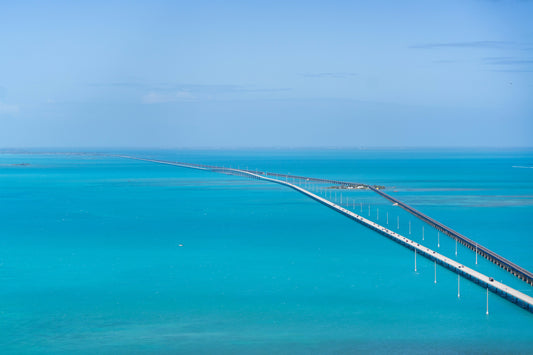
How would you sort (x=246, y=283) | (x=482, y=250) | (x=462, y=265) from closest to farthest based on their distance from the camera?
(x=246, y=283), (x=462, y=265), (x=482, y=250)

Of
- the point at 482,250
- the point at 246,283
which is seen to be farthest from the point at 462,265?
the point at 246,283

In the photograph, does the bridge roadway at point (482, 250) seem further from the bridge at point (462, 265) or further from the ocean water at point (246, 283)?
the ocean water at point (246, 283)

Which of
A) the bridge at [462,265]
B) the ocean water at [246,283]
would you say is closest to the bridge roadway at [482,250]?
the bridge at [462,265]

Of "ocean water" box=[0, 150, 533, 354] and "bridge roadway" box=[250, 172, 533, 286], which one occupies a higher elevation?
"bridge roadway" box=[250, 172, 533, 286]

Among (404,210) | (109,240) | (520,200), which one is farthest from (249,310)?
(520,200)

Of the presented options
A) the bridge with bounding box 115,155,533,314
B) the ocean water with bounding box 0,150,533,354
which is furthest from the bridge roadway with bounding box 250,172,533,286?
the ocean water with bounding box 0,150,533,354

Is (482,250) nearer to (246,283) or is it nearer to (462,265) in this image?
(462,265)

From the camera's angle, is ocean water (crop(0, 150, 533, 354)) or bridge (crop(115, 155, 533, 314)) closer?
ocean water (crop(0, 150, 533, 354))

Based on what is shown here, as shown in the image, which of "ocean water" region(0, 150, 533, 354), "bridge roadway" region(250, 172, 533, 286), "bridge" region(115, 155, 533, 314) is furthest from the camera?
"bridge roadway" region(250, 172, 533, 286)

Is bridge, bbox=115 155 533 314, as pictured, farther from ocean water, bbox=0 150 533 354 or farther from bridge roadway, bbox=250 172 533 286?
ocean water, bbox=0 150 533 354
